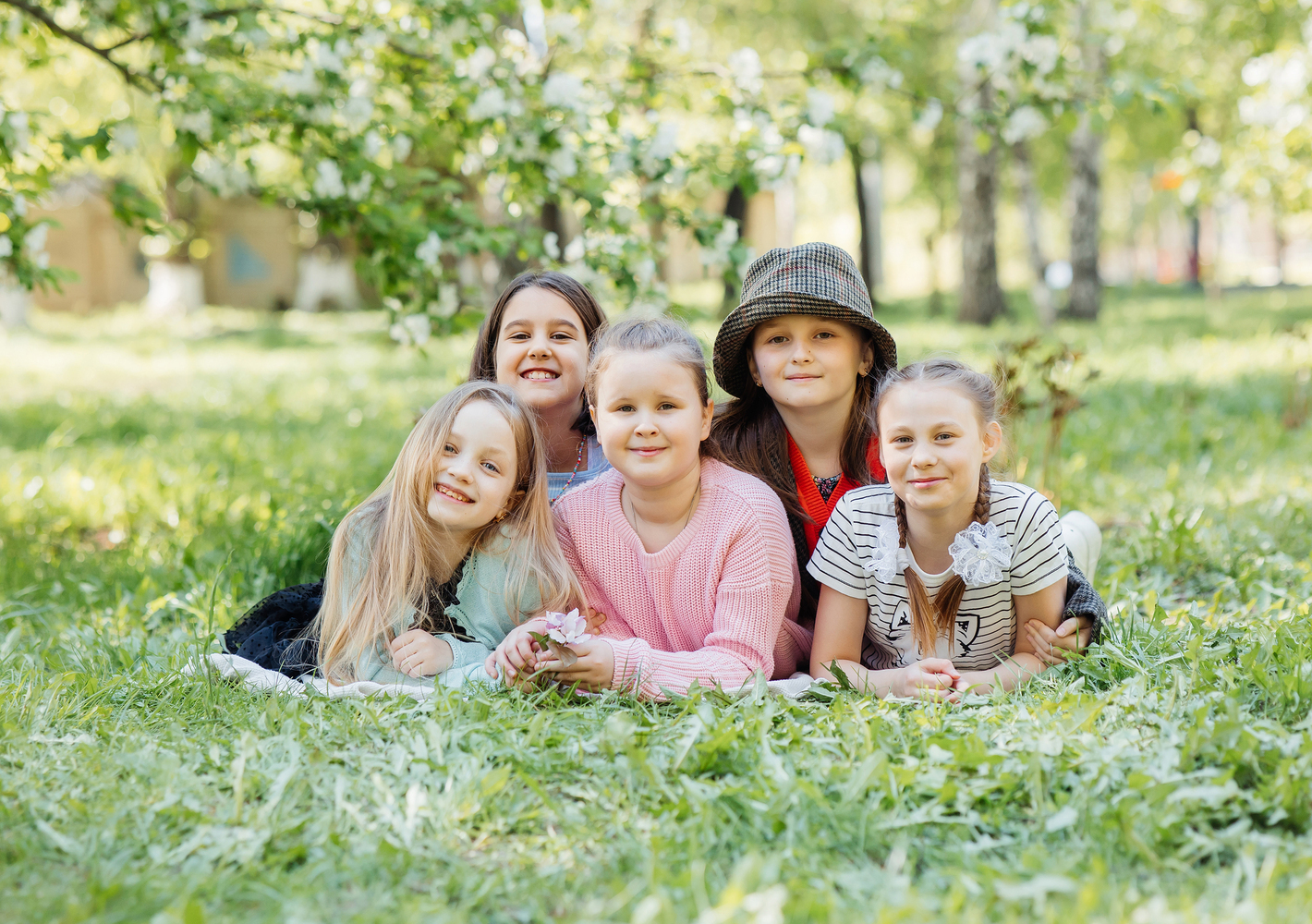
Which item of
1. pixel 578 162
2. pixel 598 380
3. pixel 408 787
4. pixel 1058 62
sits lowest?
pixel 408 787

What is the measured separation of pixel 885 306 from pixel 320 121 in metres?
15.4

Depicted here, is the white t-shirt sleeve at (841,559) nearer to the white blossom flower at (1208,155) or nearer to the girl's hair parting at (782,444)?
the girl's hair parting at (782,444)

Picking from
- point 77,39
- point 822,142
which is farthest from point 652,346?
point 77,39

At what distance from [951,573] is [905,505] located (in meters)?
0.21

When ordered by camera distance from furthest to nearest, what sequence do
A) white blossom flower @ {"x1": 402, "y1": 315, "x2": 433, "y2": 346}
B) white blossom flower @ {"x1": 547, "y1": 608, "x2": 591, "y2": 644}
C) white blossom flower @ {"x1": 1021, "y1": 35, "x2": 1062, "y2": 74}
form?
1. white blossom flower @ {"x1": 402, "y1": 315, "x2": 433, "y2": 346}
2. white blossom flower @ {"x1": 1021, "y1": 35, "x2": 1062, "y2": 74}
3. white blossom flower @ {"x1": 547, "y1": 608, "x2": 591, "y2": 644}

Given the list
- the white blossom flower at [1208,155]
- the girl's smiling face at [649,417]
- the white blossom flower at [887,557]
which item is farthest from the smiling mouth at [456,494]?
the white blossom flower at [1208,155]

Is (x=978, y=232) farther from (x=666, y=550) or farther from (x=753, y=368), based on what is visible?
(x=666, y=550)

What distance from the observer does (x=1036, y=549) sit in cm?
295

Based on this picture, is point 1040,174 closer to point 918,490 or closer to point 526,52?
point 526,52

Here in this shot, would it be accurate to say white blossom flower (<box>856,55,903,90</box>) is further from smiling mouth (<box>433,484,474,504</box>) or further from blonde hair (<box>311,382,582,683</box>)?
smiling mouth (<box>433,484,474,504</box>)

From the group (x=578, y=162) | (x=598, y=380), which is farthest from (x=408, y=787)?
(x=578, y=162)

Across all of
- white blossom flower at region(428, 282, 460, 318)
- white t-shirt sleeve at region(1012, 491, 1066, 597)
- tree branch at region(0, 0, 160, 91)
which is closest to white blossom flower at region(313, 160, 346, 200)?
white blossom flower at region(428, 282, 460, 318)

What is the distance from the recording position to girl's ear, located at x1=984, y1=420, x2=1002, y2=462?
9.49ft

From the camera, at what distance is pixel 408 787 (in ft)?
7.73
